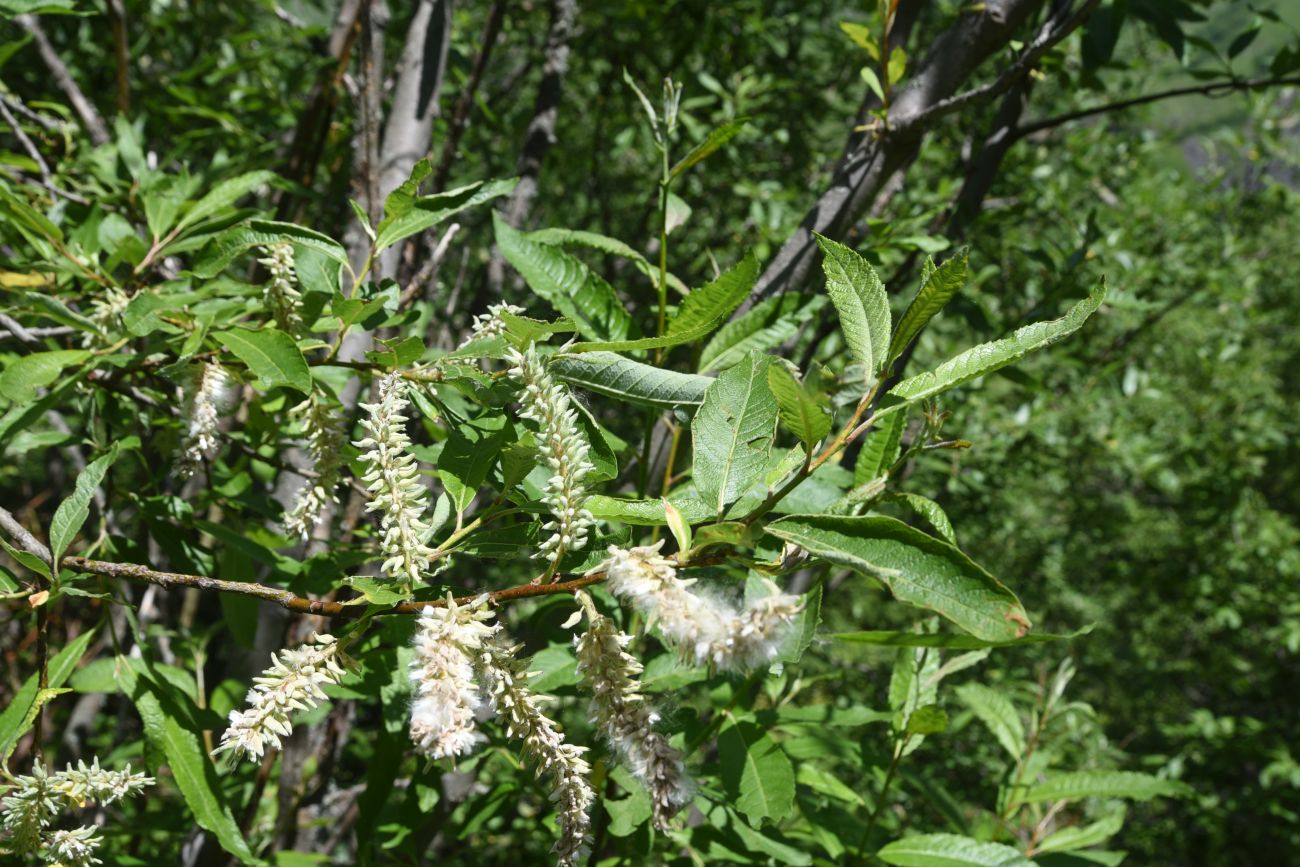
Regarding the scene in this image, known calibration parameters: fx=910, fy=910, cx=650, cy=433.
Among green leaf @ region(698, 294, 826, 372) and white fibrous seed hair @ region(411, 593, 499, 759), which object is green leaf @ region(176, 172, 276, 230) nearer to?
green leaf @ region(698, 294, 826, 372)

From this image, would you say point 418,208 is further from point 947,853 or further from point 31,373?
point 947,853

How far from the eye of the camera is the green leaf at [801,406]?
2.42ft

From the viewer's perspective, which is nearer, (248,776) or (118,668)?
(118,668)

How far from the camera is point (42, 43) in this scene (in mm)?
2316

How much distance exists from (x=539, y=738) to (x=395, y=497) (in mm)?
247

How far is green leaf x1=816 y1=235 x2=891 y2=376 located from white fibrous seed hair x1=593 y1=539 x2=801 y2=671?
0.25 metres

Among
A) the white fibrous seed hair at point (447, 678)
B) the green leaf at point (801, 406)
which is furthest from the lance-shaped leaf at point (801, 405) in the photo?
the white fibrous seed hair at point (447, 678)

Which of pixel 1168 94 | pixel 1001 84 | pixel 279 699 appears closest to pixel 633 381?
pixel 279 699

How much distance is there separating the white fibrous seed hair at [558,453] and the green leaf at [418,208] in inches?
16.8

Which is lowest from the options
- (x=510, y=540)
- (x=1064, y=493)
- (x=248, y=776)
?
(x=1064, y=493)

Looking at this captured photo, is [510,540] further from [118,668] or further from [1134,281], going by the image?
[1134,281]

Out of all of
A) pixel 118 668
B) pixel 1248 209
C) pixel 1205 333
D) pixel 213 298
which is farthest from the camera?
pixel 1205 333

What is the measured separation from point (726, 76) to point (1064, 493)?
12.5 feet

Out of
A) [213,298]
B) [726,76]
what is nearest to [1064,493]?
[726,76]
